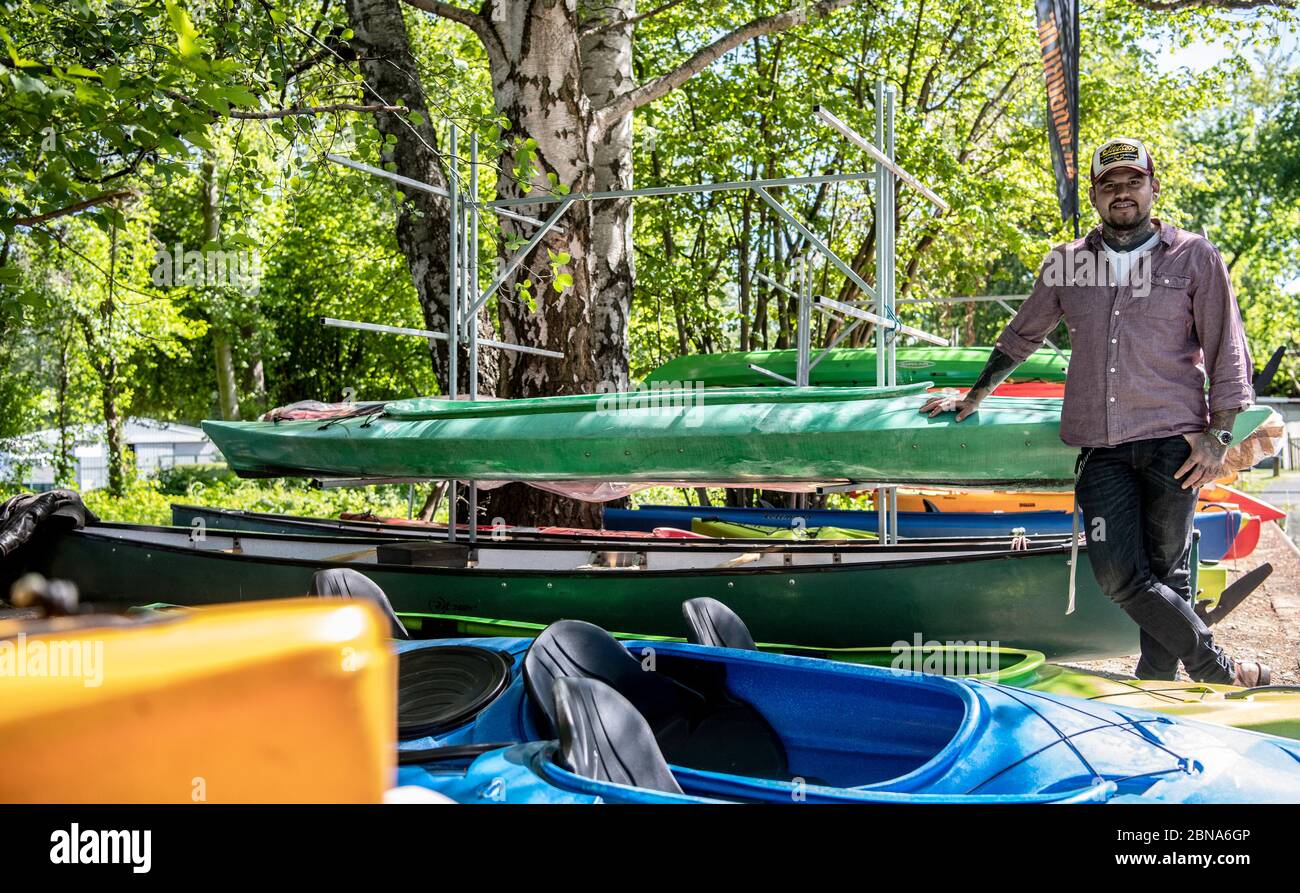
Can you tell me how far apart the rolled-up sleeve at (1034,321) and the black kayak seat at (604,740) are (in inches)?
90.3

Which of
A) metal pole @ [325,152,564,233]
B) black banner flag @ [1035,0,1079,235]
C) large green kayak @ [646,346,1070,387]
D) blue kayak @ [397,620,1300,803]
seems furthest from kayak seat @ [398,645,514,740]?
large green kayak @ [646,346,1070,387]

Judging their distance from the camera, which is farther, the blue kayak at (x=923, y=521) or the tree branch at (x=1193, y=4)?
the tree branch at (x=1193, y=4)

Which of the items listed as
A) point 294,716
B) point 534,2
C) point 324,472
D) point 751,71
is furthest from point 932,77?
point 294,716

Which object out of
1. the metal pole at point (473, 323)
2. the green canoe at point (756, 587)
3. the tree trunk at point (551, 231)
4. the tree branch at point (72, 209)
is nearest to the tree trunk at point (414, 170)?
the tree trunk at point (551, 231)

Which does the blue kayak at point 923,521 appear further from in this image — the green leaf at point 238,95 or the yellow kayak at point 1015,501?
the green leaf at point 238,95

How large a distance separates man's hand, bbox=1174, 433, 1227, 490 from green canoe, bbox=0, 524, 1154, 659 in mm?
1823

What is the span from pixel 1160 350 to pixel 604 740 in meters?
2.48

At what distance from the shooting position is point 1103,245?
4.15m

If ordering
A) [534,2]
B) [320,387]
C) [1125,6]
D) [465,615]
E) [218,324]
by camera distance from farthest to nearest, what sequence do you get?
[320,387] < [218,324] < [1125,6] < [534,2] < [465,615]

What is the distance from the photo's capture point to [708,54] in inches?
371

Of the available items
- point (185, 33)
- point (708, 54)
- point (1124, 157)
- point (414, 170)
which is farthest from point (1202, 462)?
point (414, 170)

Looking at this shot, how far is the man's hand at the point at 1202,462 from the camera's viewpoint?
376 cm
